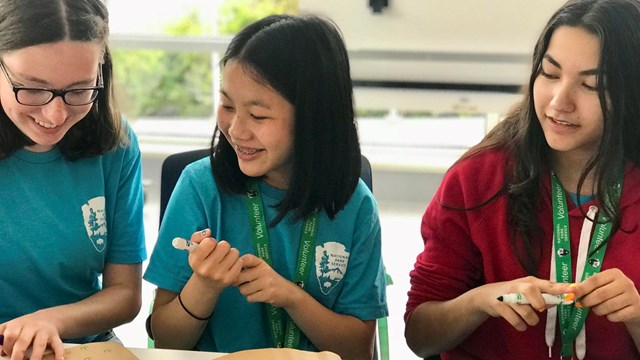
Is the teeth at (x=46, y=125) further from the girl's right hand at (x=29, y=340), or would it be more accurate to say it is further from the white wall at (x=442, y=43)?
the white wall at (x=442, y=43)

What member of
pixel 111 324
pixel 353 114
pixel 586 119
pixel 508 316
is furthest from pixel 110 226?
pixel 586 119

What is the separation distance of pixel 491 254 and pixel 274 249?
439 mm

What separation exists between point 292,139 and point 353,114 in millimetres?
135

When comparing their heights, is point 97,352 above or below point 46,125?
below

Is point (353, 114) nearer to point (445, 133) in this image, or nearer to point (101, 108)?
point (101, 108)

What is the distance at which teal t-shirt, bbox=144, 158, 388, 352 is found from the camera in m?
1.74

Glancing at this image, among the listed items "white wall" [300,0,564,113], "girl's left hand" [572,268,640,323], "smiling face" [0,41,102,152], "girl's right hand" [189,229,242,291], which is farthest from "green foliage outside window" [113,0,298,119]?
"girl's left hand" [572,268,640,323]

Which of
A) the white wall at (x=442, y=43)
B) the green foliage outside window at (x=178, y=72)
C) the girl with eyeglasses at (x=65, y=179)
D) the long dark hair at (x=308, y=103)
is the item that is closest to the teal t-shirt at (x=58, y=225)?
the girl with eyeglasses at (x=65, y=179)

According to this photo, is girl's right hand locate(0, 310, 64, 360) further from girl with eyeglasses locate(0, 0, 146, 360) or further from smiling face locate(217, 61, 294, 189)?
smiling face locate(217, 61, 294, 189)

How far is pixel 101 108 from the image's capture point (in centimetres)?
176

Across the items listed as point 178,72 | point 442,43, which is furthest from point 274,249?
point 178,72

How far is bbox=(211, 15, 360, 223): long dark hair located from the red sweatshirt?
219 millimetres

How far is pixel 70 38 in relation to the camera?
5.10 feet

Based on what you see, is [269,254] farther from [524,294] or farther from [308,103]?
[524,294]
